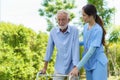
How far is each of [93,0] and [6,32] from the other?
4702mm

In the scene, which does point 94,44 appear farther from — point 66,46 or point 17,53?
point 17,53

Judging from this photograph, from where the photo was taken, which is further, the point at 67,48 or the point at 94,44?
the point at 67,48

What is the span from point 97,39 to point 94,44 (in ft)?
0.20

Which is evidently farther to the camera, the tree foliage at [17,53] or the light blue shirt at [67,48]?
the tree foliage at [17,53]

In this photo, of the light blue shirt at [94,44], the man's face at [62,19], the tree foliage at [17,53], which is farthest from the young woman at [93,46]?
the tree foliage at [17,53]

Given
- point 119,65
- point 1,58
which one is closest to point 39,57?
point 1,58

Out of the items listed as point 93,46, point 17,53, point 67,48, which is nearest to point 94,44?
point 93,46

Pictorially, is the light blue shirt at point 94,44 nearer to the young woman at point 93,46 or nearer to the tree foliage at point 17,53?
the young woman at point 93,46

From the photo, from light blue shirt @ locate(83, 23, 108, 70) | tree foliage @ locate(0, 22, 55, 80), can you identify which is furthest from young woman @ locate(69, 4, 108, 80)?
tree foliage @ locate(0, 22, 55, 80)

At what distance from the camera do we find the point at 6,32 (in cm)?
Result: 709

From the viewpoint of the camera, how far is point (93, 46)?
3143 mm

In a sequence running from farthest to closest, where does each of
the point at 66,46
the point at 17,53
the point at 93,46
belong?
the point at 17,53 < the point at 66,46 < the point at 93,46

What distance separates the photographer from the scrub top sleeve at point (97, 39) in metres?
3.16

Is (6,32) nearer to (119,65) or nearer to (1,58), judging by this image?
(1,58)
